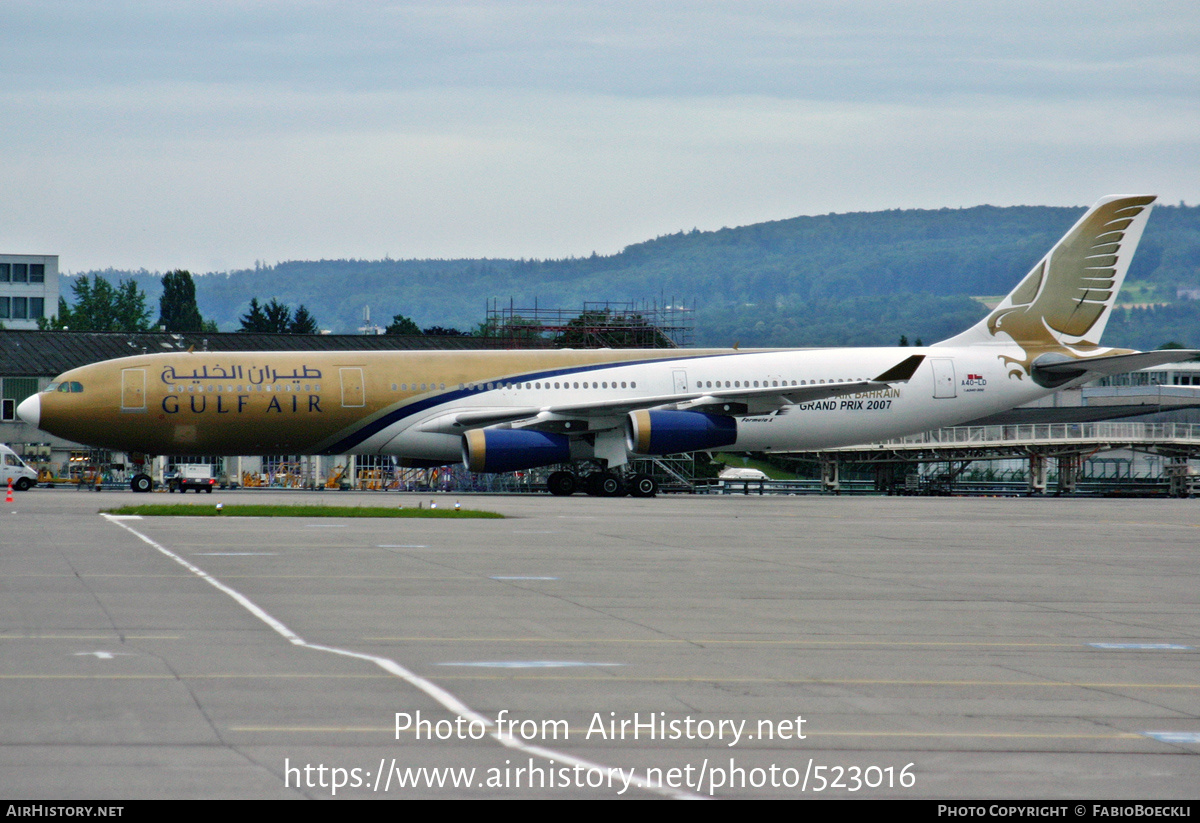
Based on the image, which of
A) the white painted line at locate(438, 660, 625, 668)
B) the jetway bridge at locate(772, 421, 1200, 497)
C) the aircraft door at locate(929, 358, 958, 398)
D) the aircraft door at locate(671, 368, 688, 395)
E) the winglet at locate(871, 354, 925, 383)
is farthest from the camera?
the jetway bridge at locate(772, 421, 1200, 497)

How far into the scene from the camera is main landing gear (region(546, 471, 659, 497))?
1608 inches

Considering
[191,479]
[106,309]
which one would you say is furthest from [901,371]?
[106,309]

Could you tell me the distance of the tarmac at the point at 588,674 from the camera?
644cm

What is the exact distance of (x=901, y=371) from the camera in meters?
39.3

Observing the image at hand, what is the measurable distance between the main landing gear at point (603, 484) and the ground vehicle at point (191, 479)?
1205 centimetres

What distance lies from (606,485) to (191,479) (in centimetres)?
1483

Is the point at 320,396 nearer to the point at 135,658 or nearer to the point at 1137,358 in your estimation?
the point at 1137,358

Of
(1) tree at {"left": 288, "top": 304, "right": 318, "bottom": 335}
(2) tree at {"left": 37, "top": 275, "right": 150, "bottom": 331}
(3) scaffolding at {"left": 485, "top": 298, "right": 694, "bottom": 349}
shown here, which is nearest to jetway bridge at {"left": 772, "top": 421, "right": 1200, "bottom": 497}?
(3) scaffolding at {"left": 485, "top": 298, "right": 694, "bottom": 349}

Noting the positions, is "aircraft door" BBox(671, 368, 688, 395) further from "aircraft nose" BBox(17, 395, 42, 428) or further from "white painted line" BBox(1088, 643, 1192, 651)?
"white painted line" BBox(1088, 643, 1192, 651)

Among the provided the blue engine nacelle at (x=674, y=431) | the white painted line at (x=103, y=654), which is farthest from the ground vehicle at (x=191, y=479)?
the white painted line at (x=103, y=654)

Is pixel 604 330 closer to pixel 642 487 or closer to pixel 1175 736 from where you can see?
pixel 642 487

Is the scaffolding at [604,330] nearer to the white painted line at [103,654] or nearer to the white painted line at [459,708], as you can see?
the white painted line at [459,708]

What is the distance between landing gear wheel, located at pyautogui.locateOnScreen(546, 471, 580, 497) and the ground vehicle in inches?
466
